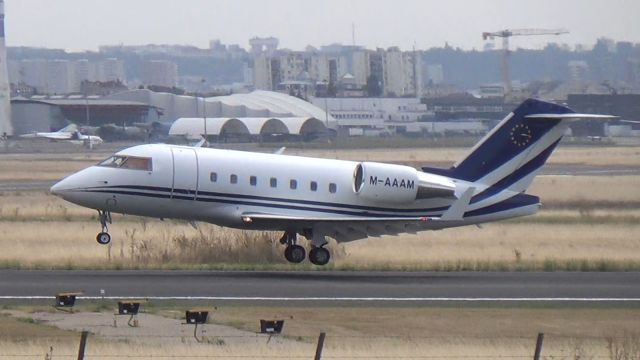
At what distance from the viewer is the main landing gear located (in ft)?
113

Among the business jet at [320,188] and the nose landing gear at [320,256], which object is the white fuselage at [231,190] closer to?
the business jet at [320,188]

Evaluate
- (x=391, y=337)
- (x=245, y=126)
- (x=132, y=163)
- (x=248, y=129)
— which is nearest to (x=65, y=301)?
(x=391, y=337)

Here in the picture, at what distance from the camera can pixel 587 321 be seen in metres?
25.5

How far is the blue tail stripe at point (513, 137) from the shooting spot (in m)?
35.5

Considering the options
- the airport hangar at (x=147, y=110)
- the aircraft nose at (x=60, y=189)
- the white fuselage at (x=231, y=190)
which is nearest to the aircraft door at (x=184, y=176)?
the white fuselage at (x=231, y=190)

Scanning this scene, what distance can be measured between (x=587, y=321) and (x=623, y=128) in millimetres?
128367

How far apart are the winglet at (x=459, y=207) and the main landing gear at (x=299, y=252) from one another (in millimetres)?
3130

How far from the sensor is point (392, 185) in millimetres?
34844

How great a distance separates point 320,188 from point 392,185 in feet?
5.89

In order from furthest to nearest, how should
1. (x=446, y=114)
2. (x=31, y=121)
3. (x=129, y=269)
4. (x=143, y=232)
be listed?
(x=446, y=114) → (x=31, y=121) → (x=143, y=232) → (x=129, y=269)

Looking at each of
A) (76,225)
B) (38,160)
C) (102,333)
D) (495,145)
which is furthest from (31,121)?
(102,333)

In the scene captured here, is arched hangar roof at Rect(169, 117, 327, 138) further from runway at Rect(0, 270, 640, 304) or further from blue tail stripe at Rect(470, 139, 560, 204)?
runway at Rect(0, 270, 640, 304)

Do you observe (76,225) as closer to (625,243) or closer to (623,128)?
(625,243)

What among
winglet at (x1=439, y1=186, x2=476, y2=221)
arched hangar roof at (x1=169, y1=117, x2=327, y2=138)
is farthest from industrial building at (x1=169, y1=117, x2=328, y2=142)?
winglet at (x1=439, y1=186, x2=476, y2=221)
